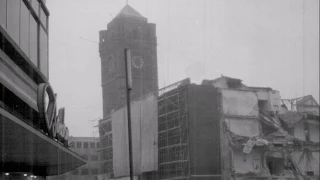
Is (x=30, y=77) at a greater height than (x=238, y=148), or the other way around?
(x=30, y=77)

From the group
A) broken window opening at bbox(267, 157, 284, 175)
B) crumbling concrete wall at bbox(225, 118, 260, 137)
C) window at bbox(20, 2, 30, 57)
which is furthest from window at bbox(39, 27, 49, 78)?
broken window opening at bbox(267, 157, 284, 175)

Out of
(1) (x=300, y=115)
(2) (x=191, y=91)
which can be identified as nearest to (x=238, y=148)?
(2) (x=191, y=91)

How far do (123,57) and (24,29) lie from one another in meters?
65.4

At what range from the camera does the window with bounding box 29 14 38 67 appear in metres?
22.1

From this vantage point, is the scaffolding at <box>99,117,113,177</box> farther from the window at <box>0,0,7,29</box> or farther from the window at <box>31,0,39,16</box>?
the window at <box>0,0,7,29</box>

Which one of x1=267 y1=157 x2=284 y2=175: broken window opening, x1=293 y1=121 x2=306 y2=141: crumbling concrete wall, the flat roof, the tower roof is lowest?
x1=267 y1=157 x2=284 y2=175: broken window opening

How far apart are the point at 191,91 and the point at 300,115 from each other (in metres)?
14.4

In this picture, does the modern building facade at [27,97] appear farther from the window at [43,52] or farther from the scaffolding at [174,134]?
the scaffolding at [174,134]

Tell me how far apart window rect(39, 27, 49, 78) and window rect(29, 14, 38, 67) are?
0.77 metres

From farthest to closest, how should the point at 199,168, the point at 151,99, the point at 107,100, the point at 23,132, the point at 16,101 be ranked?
the point at 107,100, the point at 151,99, the point at 199,168, the point at 16,101, the point at 23,132

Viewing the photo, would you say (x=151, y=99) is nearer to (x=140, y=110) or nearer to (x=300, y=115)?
(x=140, y=110)

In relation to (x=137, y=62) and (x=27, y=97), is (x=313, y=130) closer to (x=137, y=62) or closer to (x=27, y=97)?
(x=137, y=62)

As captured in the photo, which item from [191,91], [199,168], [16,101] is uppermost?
[191,91]

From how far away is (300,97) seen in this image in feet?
201
